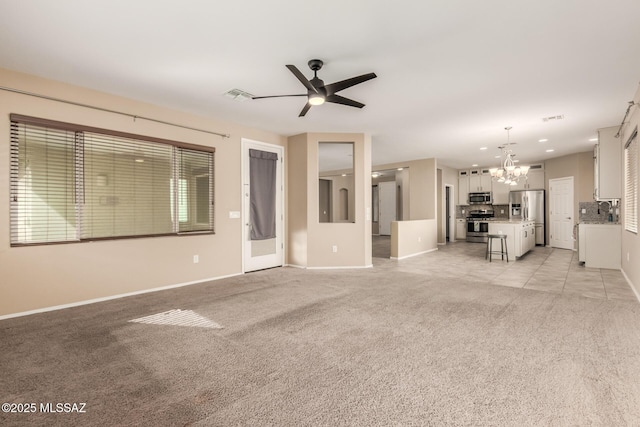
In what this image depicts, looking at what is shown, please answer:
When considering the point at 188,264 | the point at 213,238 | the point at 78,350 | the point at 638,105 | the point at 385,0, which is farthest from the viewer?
the point at 213,238

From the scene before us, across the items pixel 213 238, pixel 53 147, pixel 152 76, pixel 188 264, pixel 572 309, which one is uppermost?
pixel 152 76

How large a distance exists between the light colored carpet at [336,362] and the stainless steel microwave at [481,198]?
7.02 metres

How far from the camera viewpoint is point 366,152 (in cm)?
620

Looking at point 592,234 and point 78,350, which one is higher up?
point 592,234

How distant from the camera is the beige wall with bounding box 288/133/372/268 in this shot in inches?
240

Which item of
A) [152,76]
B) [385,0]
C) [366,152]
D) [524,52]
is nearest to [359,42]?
[385,0]

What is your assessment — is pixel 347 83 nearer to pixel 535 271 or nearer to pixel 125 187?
pixel 125 187

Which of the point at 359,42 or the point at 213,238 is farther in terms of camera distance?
the point at 213,238

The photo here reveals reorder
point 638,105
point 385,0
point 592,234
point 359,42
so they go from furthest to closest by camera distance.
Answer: point 592,234 → point 638,105 → point 359,42 → point 385,0

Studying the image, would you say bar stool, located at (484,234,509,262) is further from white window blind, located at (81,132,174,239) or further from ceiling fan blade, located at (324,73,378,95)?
white window blind, located at (81,132,174,239)

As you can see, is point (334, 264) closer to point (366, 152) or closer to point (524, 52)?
point (366, 152)

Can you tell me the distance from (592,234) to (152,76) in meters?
7.82

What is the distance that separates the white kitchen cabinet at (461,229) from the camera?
11.0 m

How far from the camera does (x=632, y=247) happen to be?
4551 mm
